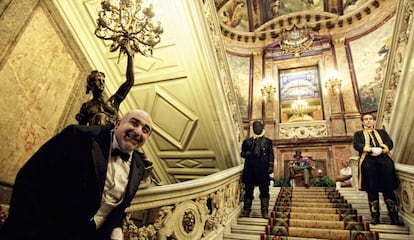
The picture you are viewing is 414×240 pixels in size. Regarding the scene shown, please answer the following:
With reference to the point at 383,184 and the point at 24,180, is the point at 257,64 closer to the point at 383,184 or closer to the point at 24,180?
the point at 383,184

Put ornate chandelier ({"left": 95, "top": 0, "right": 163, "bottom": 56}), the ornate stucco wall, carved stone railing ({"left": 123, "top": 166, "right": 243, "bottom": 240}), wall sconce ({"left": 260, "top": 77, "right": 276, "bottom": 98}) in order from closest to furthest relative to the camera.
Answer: carved stone railing ({"left": 123, "top": 166, "right": 243, "bottom": 240}) → ornate chandelier ({"left": 95, "top": 0, "right": 163, "bottom": 56}) → the ornate stucco wall → wall sconce ({"left": 260, "top": 77, "right": 276, "bottom": 98})

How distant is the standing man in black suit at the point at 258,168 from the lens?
3469 millimetres

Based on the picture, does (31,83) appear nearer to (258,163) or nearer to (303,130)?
(258,163)

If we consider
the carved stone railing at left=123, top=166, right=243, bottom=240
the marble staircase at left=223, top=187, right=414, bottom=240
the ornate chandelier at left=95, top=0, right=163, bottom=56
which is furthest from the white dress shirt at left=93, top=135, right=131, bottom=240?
the marble staircase at left=223, top=187, right=414, bottom=240

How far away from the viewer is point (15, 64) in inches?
121

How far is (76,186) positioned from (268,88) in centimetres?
1030

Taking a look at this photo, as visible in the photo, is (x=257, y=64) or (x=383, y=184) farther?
(x=257, y=64)

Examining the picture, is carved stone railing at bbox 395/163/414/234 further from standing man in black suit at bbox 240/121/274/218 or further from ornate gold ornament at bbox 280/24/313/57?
ornate gold ornament at bbox 280/24/313/57

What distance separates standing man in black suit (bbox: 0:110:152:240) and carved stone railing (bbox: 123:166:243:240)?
417 mm

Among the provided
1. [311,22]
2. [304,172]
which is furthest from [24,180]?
[311,22]

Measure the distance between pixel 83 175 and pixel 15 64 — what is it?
299 cm

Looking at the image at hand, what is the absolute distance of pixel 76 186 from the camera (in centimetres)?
99

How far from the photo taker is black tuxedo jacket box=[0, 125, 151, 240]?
89 centimetres

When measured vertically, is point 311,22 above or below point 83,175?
above
